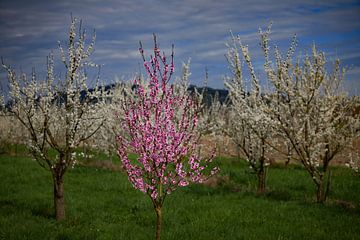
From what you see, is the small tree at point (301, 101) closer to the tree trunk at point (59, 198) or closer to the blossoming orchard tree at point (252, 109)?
the blossoming orchard tree at point (252, 109)

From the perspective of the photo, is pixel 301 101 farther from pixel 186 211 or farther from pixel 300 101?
pixel 186 211

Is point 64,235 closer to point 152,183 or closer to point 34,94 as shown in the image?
point 152,183

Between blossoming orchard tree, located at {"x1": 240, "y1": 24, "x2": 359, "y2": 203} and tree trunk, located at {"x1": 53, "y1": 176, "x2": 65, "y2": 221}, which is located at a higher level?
blossoming orchard tree, located at {"x1": 240, "y1": 24, "x2": 359, "y2": 203}

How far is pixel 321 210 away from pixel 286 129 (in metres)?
2.67

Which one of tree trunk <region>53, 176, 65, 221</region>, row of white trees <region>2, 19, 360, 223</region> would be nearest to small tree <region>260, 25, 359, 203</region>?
row of white trees <region>2, 19, 360, 223</region>

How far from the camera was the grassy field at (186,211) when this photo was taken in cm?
845

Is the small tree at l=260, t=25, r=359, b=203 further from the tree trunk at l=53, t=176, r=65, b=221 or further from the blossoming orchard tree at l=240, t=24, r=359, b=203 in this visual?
the tree trunk at l=53, t=176, r=65, b=221

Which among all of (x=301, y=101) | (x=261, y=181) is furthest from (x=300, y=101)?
(x=261, y=181)

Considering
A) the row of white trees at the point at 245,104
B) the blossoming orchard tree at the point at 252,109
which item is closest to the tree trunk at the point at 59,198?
the row of white trees at the point at 245,104

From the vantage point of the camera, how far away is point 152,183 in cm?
610

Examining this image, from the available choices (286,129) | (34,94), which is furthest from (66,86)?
(286,129)

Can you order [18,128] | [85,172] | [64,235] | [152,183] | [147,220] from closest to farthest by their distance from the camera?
[152,183] → [64,235] → [147,220] → [85,172] → [18,128]

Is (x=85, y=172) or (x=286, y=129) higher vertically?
(x=286, y=129)

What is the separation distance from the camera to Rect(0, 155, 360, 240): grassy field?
27.7 ft
